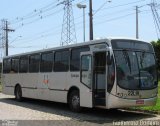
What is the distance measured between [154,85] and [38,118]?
4.57 m

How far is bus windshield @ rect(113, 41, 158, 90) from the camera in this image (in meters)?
14.8

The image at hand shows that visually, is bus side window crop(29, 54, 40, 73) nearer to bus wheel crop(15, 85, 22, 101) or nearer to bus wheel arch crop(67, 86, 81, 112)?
bus wheel crop(15, 85, 22, 101)

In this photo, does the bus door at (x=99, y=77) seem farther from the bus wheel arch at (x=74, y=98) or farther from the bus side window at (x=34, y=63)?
the bus side window at (x=34, y=63)

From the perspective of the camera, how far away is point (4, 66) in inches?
1085

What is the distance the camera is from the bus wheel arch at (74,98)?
17109 mm

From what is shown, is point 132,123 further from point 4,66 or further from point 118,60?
point 4,66

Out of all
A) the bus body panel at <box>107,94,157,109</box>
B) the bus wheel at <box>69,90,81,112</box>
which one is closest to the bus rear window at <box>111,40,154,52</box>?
the bus body panel at <box>107,94,157,109</box>

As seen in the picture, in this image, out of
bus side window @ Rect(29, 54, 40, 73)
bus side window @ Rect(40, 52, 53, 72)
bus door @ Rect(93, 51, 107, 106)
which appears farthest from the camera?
bus side window @ Rect(29, 54, 40, 73)

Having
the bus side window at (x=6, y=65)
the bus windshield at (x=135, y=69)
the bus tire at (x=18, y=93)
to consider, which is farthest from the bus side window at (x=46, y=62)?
the bus side window at (x=6, y=65)

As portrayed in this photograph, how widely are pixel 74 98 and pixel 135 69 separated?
11.3ft

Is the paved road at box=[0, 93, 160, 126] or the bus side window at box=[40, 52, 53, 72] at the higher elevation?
the bus side window at box=[40, 52, 53, 72]

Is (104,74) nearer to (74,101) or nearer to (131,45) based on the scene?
(131,45)

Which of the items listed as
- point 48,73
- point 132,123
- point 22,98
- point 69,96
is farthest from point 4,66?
point 132,123

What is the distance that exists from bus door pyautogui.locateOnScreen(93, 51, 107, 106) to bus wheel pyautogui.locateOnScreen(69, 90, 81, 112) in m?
1.49
